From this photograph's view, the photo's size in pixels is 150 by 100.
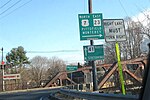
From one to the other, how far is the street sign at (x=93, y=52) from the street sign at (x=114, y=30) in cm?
827

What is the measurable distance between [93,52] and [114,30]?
27.9ft

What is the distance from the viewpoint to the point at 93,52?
2175 cm

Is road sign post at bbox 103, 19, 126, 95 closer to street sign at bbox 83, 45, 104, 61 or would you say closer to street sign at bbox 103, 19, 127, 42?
street sign at bbox 103, 19, 127, 42

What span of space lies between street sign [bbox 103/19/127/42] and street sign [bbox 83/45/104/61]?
8.27 m

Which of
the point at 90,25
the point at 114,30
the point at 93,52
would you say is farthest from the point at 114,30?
the point at 90,25

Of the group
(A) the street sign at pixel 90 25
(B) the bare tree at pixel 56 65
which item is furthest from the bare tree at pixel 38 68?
(A) the street sign at pixel 90 25

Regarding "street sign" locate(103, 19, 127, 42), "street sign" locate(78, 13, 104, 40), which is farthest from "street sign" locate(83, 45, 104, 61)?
"street sign" locate(103, 19, 127, 42)

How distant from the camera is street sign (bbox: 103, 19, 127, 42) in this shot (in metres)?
13.1

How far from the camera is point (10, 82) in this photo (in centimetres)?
9194

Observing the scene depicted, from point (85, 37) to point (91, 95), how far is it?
914 cm

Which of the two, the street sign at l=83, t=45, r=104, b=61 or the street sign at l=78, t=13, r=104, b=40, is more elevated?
the street sign at l=78, t=13, r=104, b=40

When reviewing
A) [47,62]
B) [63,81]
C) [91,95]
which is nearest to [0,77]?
[63,81]

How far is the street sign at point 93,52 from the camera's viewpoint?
21.6 meters

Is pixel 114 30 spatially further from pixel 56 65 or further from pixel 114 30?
pixel 56 65
